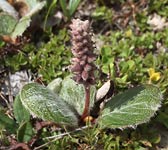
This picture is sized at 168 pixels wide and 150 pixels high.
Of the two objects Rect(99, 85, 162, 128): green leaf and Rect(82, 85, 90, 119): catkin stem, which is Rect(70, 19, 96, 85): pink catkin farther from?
Rect(99, 85, 162, 128): green leaf

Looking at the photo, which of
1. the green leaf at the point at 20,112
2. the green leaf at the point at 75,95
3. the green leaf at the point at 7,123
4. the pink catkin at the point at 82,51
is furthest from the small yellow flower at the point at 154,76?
the green leaf at the point at 7,123

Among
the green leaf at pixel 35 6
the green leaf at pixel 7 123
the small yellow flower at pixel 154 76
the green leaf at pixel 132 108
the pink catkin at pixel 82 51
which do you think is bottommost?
the small yellow flower at pixel 154 76

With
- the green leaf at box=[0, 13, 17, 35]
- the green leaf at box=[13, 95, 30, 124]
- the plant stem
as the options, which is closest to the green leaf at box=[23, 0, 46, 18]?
the green leaf at box=[0, 13, 17, 35]

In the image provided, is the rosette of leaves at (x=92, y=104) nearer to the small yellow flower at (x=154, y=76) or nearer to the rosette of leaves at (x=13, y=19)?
the small yellow flower at (x=154, y=76)

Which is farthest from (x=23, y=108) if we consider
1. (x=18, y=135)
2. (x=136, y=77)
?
(x=136, y=77)

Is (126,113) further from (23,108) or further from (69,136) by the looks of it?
(23,108)
